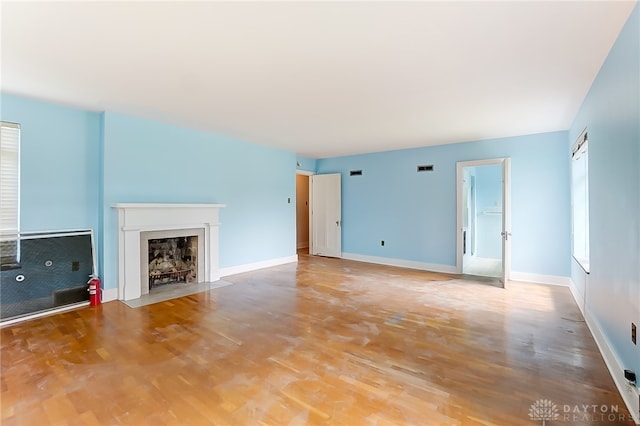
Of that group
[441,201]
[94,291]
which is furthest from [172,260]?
[441,201]

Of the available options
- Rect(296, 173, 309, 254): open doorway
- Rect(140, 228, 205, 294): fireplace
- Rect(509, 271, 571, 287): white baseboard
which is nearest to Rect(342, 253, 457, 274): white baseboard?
Rect(509, 271, 571, 287): white baseboard

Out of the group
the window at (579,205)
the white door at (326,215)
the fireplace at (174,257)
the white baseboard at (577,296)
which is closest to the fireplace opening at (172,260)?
the fireplace at (174,257)

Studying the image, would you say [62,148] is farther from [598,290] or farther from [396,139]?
[598,290]

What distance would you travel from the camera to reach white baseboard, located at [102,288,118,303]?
3.90 metres

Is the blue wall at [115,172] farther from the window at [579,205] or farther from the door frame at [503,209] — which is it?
the window at [579,205]

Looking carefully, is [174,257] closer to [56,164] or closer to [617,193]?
[56,164]

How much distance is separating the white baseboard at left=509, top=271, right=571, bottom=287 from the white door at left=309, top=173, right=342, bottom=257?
3.58 metres

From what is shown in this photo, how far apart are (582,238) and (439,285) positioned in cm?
201

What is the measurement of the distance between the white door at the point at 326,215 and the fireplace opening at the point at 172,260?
3.36 metres

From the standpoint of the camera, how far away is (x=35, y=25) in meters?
2.03

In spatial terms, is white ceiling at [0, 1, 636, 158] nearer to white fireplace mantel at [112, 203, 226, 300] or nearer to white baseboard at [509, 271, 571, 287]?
white fireplace mantel at [112, 203, 226, 300]

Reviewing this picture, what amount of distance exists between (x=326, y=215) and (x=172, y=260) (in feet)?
12.2

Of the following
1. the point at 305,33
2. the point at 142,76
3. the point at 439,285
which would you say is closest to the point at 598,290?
the point at 439,285

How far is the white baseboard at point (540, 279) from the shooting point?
4730 millimetres
